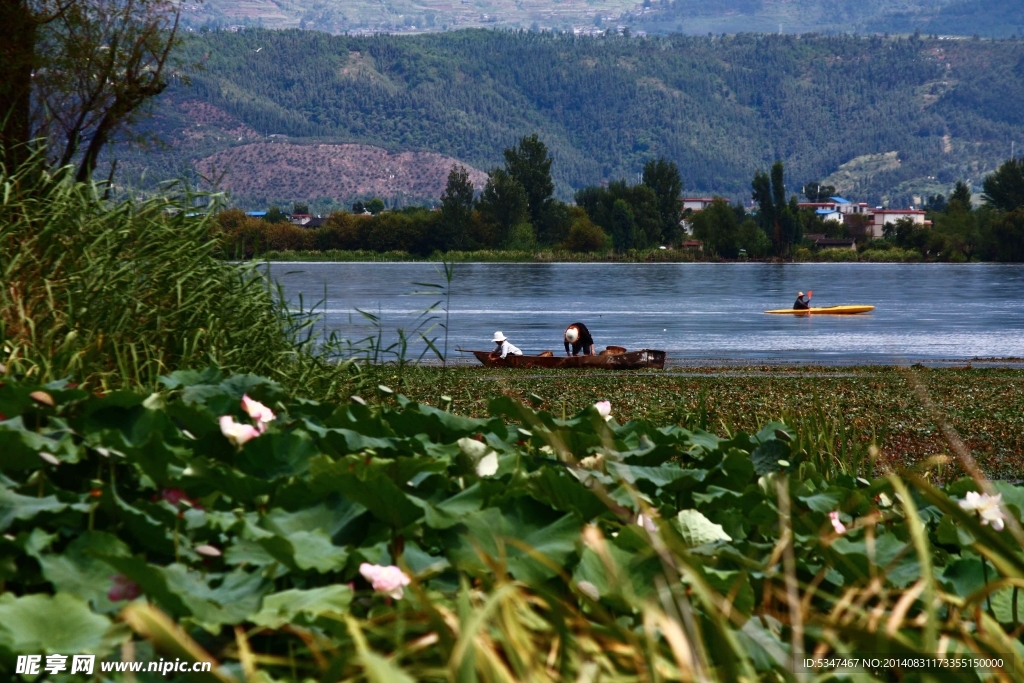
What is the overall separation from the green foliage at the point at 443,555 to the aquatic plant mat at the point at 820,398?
240cm

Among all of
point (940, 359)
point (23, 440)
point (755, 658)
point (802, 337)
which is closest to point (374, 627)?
point (755, 658)

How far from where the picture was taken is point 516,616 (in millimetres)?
1968

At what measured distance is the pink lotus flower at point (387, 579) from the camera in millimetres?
2131

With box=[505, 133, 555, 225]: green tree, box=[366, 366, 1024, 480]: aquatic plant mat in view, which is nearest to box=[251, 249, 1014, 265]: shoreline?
box=[505, 133, 555, 225]: green tree

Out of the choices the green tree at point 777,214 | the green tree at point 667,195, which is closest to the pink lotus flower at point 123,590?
the green tree at point 777,214

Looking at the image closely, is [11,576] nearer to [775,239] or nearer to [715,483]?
[715,483]

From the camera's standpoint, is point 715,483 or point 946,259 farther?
point 946,259

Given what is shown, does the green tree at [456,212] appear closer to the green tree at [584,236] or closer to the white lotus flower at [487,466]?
the green tree at [584,236]

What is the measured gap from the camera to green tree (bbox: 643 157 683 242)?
14088cm

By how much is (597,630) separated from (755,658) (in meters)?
0.31

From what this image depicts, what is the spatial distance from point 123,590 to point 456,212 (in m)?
126

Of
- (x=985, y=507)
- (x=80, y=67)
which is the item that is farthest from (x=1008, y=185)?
(x=985, y=507)

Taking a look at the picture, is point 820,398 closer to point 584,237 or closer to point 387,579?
point 387,579

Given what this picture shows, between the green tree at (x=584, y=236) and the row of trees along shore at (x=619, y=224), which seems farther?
the green tree at (x=584, y=236)
